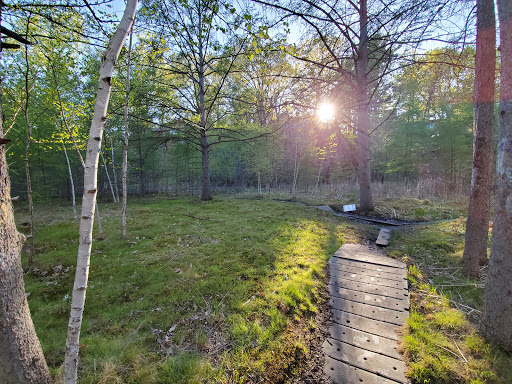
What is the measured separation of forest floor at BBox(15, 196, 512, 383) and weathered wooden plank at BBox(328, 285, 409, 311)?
130mm

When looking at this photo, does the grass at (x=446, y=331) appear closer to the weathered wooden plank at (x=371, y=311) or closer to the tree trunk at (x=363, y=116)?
the weathered wooden plank at (x=371, y=311)

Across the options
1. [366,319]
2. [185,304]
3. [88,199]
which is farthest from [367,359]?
[88,199]

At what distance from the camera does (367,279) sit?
3.61m

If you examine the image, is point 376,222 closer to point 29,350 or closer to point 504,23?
point 504,23

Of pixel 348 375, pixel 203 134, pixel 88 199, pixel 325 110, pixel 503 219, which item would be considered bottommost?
pixel 348 375

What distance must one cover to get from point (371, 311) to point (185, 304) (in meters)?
2.49

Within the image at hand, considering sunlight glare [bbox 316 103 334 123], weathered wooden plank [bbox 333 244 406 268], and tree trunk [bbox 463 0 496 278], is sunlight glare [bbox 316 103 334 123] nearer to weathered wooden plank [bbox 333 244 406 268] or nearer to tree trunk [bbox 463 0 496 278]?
tree trunk [bbox 463 0 496 278]

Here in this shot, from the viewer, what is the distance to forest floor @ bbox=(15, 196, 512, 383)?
6.65 ft

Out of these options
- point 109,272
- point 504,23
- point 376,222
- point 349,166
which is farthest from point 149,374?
point 349,166

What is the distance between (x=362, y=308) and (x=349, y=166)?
18.5 metres

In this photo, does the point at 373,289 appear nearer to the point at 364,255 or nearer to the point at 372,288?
the point at 372,288

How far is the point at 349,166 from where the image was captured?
64.5 ft

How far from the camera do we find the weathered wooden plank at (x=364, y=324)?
2494mm

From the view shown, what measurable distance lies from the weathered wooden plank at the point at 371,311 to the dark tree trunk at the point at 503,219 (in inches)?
30.3
